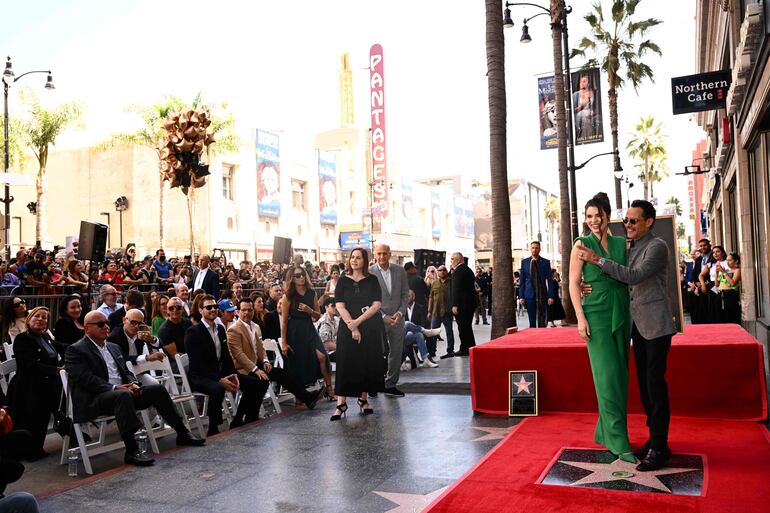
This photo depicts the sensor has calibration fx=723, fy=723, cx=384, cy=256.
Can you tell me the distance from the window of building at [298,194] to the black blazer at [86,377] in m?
37.3

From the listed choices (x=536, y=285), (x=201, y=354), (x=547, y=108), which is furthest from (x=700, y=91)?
(x=201, y=354)

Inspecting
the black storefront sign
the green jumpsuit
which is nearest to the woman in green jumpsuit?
the green jumpsuit

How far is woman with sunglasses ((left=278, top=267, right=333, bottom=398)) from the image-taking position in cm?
938

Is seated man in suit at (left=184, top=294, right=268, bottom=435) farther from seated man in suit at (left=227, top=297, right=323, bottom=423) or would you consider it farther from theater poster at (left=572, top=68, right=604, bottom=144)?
theater poster at (left=572, top=68, right=604, bottom=144)

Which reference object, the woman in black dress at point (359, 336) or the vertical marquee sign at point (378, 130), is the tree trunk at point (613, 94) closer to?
the vertical marquee sign at point (378, 130)

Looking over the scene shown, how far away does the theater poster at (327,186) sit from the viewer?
46.0 m

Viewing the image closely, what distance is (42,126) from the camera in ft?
117

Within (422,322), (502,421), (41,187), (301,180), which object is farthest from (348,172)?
(502,421)

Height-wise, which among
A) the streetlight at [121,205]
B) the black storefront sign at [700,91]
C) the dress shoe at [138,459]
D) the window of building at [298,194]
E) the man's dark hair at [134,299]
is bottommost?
the dress shoe at [138,459]

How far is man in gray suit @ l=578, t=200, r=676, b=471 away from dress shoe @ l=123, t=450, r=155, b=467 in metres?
4.21

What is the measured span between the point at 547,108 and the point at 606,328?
16821 mm

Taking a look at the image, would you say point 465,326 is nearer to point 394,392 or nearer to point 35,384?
point 394,392

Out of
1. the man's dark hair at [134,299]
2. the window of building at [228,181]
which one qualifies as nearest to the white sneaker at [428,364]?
the man's dark hair at [134,299]

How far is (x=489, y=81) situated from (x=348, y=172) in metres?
37.4
